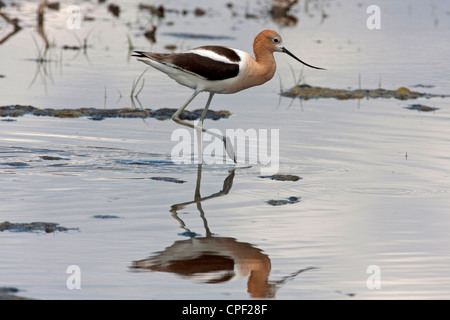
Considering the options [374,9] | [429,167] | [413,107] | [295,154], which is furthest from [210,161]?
[374,9]

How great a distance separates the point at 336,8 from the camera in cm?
2091

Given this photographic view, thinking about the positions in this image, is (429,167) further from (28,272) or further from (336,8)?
(336,8)

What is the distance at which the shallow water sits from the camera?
5.37 meters

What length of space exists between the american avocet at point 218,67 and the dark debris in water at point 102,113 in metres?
1.35

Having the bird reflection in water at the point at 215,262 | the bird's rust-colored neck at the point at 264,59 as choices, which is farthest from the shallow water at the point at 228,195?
the bird's rust-colored neck at the point at 264,59

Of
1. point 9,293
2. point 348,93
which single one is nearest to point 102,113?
point 348,93

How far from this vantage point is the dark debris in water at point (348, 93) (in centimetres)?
1147

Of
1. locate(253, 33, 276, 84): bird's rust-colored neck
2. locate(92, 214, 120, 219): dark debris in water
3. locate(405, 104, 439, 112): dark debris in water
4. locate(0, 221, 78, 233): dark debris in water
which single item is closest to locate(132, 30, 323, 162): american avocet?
locate(253, 33, 276, 84): bird's rust-colored neck

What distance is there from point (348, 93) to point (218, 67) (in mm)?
3507

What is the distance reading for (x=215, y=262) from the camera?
5.67 metres

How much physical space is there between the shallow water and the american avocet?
2.32ft

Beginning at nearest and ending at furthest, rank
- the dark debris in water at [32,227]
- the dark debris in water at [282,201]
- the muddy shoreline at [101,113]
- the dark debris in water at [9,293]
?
1. the dark debris in water at [9,293]
2. the dark debris in water at [32,227]
3. the dark debris in water at [282,201]
4. the muddy shoreline at [101,113]

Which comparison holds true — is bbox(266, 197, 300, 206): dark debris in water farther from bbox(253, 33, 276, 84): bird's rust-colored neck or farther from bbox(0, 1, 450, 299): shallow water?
bbox(253, 33, 276, 84): bird's rust-colored neck

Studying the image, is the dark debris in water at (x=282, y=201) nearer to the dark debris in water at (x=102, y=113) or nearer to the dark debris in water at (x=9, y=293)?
the dark debris in water at (x=9, y=293)
